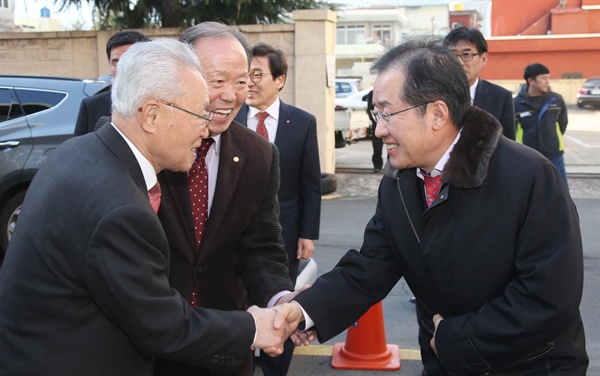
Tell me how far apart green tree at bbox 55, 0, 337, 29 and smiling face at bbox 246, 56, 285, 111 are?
7840 millimetres

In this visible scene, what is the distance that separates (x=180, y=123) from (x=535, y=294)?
1.34 m

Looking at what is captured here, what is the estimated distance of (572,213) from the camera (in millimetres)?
2418

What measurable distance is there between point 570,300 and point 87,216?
64.2 inches

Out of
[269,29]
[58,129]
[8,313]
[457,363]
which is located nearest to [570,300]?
[457,363]

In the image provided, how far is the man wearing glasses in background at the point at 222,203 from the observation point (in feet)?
9.28

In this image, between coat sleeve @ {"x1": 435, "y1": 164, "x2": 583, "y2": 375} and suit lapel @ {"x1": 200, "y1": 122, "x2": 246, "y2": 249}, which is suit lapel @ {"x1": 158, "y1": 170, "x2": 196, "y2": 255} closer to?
suit lapel @ {"x1": 200, "y1": 122, "x2": 246, "y2": 249}

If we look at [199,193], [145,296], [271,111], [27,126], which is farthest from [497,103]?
[27,126]

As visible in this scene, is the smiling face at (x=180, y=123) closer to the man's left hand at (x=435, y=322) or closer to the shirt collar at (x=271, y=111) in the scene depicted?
the man's left hand at (x=435, y=322)

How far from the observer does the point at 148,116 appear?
2180 mm

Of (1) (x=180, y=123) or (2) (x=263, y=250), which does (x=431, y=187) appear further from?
(1) (x=180, y=123)

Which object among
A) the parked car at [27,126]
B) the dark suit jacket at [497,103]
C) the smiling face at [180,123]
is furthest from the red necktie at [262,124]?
the parked car at [27,126]

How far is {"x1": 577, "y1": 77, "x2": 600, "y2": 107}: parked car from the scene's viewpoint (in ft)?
103

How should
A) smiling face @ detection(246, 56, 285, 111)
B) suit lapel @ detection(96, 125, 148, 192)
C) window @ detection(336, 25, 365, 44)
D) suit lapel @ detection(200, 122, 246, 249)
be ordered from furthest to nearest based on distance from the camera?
1. window @ detection(336, 25, 365, 44)
2. smiling face @ detection(246, 56, 285, 111)
3. suit lapel @ detection(200, 122, 246, 249)
4. suit lapel @ detection(96, 125, 148, 192)

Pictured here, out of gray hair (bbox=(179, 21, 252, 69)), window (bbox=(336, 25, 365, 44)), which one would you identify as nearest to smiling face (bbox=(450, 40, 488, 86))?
gray hair (bbox=(179, 21, 252, 69))
